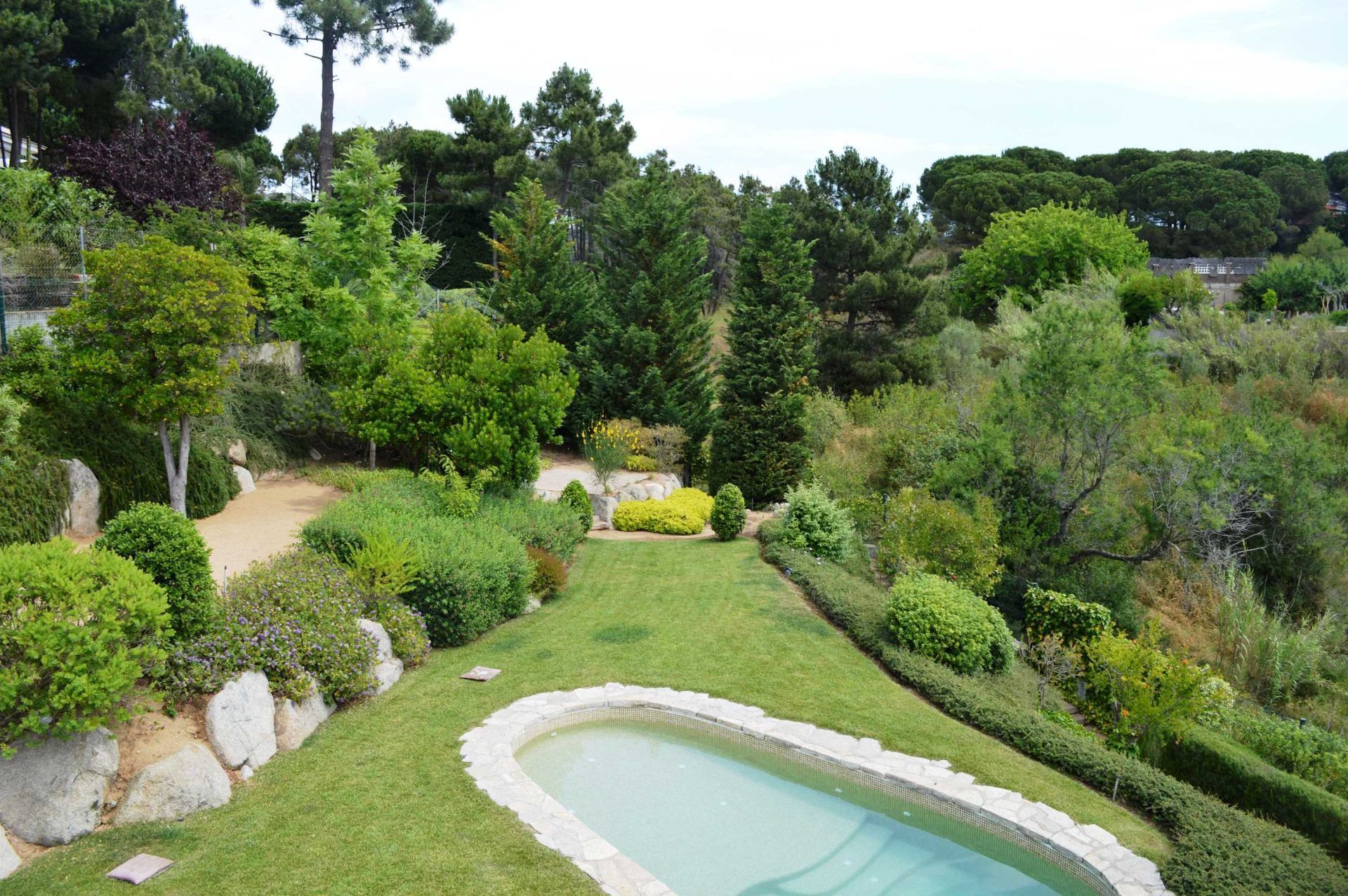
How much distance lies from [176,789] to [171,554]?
6.41ft

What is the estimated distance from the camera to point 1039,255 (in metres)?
36.2

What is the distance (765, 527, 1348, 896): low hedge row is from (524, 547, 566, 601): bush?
410 centimetres

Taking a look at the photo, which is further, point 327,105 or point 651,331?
point 327,105

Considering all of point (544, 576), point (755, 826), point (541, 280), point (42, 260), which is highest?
point (541, 280)

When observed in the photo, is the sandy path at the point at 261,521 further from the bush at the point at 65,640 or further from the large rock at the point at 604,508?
the large rock at the point at 604,508

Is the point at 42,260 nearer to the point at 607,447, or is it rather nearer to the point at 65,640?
the point at 607,447

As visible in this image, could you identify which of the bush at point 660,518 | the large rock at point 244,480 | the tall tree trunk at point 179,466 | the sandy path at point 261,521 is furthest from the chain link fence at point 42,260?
the bush at point 660,518

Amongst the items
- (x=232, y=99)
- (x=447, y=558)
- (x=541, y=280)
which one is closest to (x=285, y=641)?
(x=447, y=558)

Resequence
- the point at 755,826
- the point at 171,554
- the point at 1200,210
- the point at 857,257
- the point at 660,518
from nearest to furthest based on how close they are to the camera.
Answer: the point at 755,826, the point at 171,554, the point at 660,518, the point at 857,257, the point at 1200,210

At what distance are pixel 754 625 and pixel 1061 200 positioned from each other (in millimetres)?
46443

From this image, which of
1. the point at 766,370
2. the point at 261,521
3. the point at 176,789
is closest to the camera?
the point at 176,789

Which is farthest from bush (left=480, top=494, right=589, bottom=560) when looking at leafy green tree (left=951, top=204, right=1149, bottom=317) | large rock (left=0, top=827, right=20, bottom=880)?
leafy green tree (left=951, top=204, right=1149, bottom=317)

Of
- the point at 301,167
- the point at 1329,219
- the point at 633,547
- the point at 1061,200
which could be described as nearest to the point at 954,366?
the point at 633,547

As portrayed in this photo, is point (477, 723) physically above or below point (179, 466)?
below
